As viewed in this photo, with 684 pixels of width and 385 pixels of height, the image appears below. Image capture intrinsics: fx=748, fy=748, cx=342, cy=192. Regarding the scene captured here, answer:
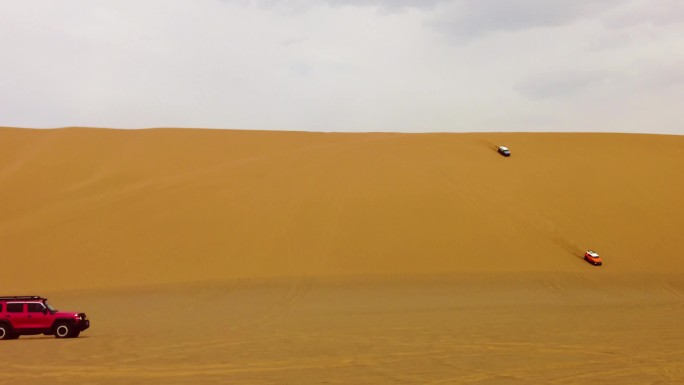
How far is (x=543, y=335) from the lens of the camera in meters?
15.8

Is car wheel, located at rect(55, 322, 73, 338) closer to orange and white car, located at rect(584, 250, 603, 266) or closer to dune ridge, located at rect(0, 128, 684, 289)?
dune ridge, located at rect(0, 128, 684, 289)

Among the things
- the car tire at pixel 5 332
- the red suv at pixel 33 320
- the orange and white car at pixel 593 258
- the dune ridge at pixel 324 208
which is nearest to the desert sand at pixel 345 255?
the dune ridge at pixel 324 208

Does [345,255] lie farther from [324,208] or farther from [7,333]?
[7,333]

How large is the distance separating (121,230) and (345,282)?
36.3ft

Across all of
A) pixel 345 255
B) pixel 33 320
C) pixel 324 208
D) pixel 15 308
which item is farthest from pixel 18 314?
pixel 324 208

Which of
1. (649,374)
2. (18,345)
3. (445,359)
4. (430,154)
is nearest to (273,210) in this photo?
(430,154)

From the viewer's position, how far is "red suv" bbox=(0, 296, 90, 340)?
17.9m

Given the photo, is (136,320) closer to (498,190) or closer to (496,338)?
(496,338)

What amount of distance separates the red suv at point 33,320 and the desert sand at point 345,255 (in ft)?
1.63

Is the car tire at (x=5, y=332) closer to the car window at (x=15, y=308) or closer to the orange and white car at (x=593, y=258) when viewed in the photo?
the car window at (x=15, y=308)

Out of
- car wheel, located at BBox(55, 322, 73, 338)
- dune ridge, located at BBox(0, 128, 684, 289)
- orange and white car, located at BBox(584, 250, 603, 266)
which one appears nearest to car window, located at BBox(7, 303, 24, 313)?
car wheel, located at BBox(55, 322, 73, 338)

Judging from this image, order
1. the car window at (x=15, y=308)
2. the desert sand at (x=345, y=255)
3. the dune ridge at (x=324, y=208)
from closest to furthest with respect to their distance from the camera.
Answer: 1. the desert sand at (x=345, y=255)
2. the car window at (x=15, y=308)
3. the dune ridge at (x=324, y=208)

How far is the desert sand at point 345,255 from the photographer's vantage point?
1305 centimetres

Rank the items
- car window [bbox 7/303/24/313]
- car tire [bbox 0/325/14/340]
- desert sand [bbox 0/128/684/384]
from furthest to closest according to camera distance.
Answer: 1. car window [bbox 7/303/24/313]
2. car tire [bbox 0/325/14/340]
3. desert sand [bbox 0/128/684/384]
